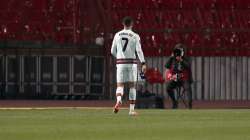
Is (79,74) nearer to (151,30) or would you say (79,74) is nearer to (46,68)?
(46,68)

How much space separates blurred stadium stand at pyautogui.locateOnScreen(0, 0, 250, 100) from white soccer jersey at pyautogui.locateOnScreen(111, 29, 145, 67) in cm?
1226

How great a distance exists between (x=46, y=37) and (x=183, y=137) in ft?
70.7

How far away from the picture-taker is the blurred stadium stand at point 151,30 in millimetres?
34219

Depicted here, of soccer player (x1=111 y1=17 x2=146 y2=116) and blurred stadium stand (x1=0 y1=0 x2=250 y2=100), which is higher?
blurred stadium stand (x1=0 y1=0 x2=250 y2=100)

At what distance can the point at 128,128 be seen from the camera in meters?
15.9

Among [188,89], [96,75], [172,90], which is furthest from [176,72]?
[96,75]

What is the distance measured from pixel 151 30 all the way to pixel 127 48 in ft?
41.2

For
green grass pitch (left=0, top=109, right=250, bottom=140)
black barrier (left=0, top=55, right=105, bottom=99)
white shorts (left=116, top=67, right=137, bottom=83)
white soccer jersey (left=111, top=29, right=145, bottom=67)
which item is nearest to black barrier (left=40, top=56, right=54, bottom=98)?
black barrier (left=0, top=55, right=105, bottom=99)

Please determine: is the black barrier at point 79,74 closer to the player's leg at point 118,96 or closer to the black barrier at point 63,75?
the black barrier at point 63,75

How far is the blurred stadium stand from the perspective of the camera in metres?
34.2

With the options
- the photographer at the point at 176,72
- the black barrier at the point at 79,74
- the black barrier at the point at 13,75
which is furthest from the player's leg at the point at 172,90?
the black barrier at the point at 13,75

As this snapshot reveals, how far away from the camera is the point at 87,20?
3472 cm

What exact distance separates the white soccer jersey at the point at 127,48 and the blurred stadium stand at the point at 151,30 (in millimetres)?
12264

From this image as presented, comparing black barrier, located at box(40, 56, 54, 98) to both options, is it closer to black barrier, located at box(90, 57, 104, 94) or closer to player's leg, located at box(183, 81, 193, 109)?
black barrier, located at box(90, 57, 104, 94)
